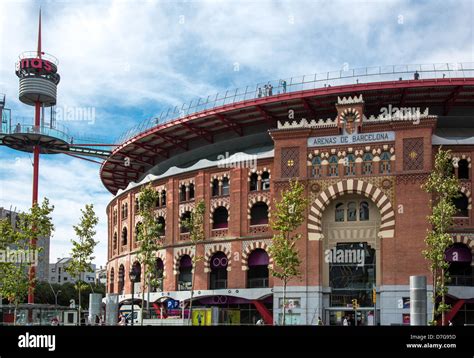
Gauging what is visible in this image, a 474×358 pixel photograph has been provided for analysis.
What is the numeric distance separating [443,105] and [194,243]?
23282 mm

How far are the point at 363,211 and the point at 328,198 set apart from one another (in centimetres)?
283

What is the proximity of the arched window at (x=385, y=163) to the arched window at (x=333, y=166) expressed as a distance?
10.8ft

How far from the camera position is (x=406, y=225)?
163 feet

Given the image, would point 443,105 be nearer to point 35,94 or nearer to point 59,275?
point 35,94

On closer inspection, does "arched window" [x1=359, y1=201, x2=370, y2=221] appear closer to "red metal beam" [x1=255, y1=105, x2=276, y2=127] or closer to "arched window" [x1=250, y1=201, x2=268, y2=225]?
"arched window" [x1=250, y1=201, x2=268, y2=225]

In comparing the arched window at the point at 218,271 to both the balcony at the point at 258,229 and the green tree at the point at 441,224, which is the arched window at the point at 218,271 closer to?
the balcony at the point at 258,229

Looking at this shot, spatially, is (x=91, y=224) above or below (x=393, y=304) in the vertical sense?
above

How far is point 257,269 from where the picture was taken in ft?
186

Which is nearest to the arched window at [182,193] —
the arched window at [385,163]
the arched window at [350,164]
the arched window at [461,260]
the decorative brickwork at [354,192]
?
the decorative brickwork at [354,192]

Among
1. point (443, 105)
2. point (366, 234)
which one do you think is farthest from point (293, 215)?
point (443, 105)

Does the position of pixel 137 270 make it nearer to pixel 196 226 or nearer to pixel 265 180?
pixel 196 226

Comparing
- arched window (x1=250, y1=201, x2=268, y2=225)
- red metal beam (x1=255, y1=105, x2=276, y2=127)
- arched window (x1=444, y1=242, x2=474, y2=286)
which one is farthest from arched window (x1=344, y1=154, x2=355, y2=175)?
red metal beam (x1=255, y1=105, x2=276, y2=127)

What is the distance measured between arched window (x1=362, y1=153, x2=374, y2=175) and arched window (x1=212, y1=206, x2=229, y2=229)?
13.1 meters

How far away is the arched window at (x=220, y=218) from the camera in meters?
59.2
